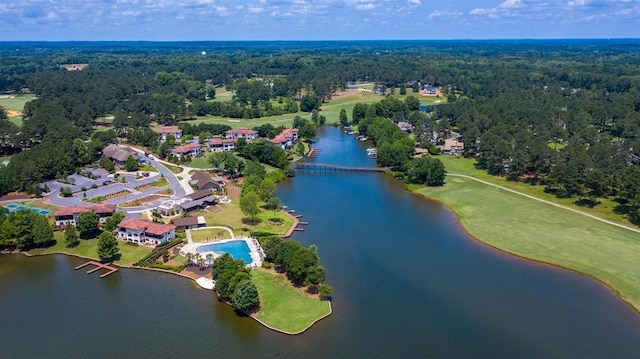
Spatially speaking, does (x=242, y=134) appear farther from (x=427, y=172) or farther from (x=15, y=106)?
→ (x=15, y=106)

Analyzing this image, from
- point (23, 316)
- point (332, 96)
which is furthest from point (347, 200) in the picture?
point (332, 96)

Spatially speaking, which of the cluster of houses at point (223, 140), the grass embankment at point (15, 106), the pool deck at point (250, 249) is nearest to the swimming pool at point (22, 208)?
the pool deck at point (250, 249)

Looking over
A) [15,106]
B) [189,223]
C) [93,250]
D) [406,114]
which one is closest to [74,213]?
[93,250]

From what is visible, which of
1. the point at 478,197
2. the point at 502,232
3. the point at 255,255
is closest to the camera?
the point at 255,255

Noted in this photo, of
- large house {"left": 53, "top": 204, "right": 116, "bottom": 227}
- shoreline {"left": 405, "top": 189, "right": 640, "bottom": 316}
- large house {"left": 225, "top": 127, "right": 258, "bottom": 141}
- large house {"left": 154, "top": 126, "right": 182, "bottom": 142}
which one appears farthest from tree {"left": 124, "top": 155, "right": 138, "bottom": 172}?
shoreline {"left": 405, "top": 189, "right": 640, "bottom": 316}

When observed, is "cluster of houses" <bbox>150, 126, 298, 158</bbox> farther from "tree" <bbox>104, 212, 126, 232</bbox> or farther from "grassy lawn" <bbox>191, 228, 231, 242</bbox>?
"grassy lawn" <bbox>191, 228, 231, 242</bbox>

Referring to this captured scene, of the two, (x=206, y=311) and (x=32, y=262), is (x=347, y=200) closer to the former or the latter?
(x=206, y=311)

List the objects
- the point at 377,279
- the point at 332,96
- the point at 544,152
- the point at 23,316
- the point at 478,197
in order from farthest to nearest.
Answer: the point at 332,96
the point at 544,152
the point at 478,197
the point at 377,279
the point at 23,316

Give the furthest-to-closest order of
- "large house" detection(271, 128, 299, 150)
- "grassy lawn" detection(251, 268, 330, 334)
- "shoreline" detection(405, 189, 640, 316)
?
1. "large house" detection(271, 128, 299, 150)
2. "shoreline" detection(405, 189, 640, 316)
3. "grassy lawn" detection(251, 268, 330, 334)
